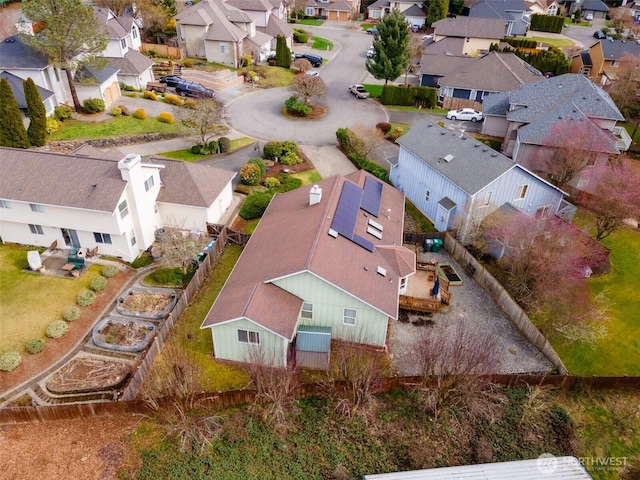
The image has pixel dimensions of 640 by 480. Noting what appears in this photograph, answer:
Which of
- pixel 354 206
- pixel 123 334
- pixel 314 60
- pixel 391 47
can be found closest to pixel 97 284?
pixel 123 334

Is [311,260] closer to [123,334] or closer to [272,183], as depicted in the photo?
[123,334]

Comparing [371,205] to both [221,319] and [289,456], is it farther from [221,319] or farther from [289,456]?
[289,456]

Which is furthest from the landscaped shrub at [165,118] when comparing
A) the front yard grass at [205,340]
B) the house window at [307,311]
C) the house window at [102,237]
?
the house window at [307,311]

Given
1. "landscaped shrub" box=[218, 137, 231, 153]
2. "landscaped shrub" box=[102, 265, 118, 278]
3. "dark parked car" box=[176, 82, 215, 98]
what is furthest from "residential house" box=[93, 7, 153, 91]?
"landscaped shrub" box=[102, 265, 118, 278]

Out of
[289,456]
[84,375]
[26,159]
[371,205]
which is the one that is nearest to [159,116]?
[26,159]

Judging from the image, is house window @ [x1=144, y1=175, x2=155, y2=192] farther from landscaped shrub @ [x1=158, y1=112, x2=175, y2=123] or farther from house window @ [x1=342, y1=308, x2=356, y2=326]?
landscaped shrub @ [x1=158, y1=112, x2=175, y2=123]
